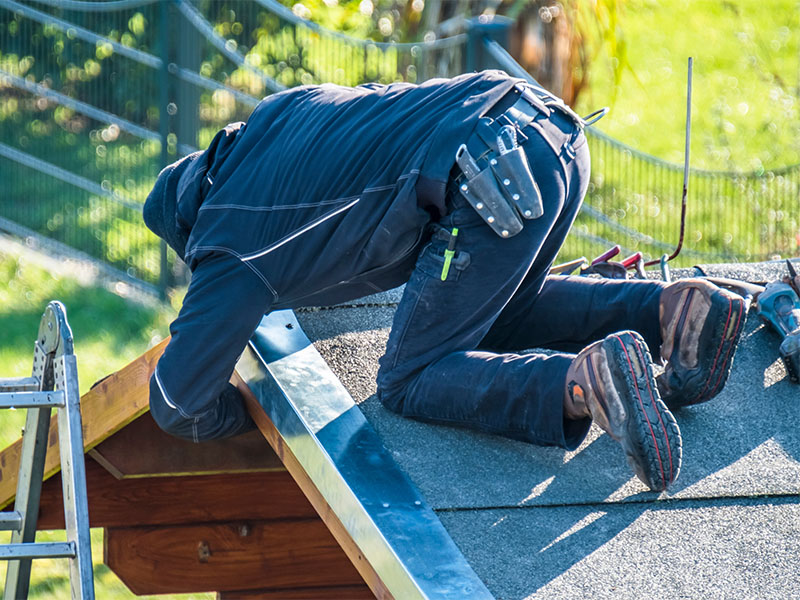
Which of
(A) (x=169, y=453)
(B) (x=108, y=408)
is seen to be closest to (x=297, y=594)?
(A) (x=169, y=453)

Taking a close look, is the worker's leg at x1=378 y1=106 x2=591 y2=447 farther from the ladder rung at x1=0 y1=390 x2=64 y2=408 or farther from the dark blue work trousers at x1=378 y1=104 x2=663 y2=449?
the ladder rung at x1=0 y1=390 x2=64 y2=408

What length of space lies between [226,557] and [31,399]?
47.7 inches

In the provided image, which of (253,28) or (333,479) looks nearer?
(333,479)

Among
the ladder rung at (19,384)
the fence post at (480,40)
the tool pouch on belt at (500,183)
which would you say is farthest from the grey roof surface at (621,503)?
the fence post at (480,40)

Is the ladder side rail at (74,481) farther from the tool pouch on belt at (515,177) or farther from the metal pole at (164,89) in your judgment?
the metal pole at (164,89)

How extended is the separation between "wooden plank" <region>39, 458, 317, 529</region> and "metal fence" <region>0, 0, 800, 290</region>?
3.13m

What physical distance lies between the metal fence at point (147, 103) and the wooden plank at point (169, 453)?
331cm

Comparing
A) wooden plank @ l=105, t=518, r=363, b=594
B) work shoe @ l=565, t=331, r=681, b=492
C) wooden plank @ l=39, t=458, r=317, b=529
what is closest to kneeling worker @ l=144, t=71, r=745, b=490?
work shoe @ l=565, t=331, r=681, b=492

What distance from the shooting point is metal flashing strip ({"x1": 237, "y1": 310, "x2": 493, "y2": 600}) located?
2277 mm

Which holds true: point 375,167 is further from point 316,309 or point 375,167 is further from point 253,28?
point 253,28

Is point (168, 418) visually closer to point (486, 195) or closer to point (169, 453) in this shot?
point (169, 453)

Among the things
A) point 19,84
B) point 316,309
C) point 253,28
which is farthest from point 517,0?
point 316,309

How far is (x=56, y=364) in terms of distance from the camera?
291cm

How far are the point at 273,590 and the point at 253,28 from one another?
3940 millimetres
